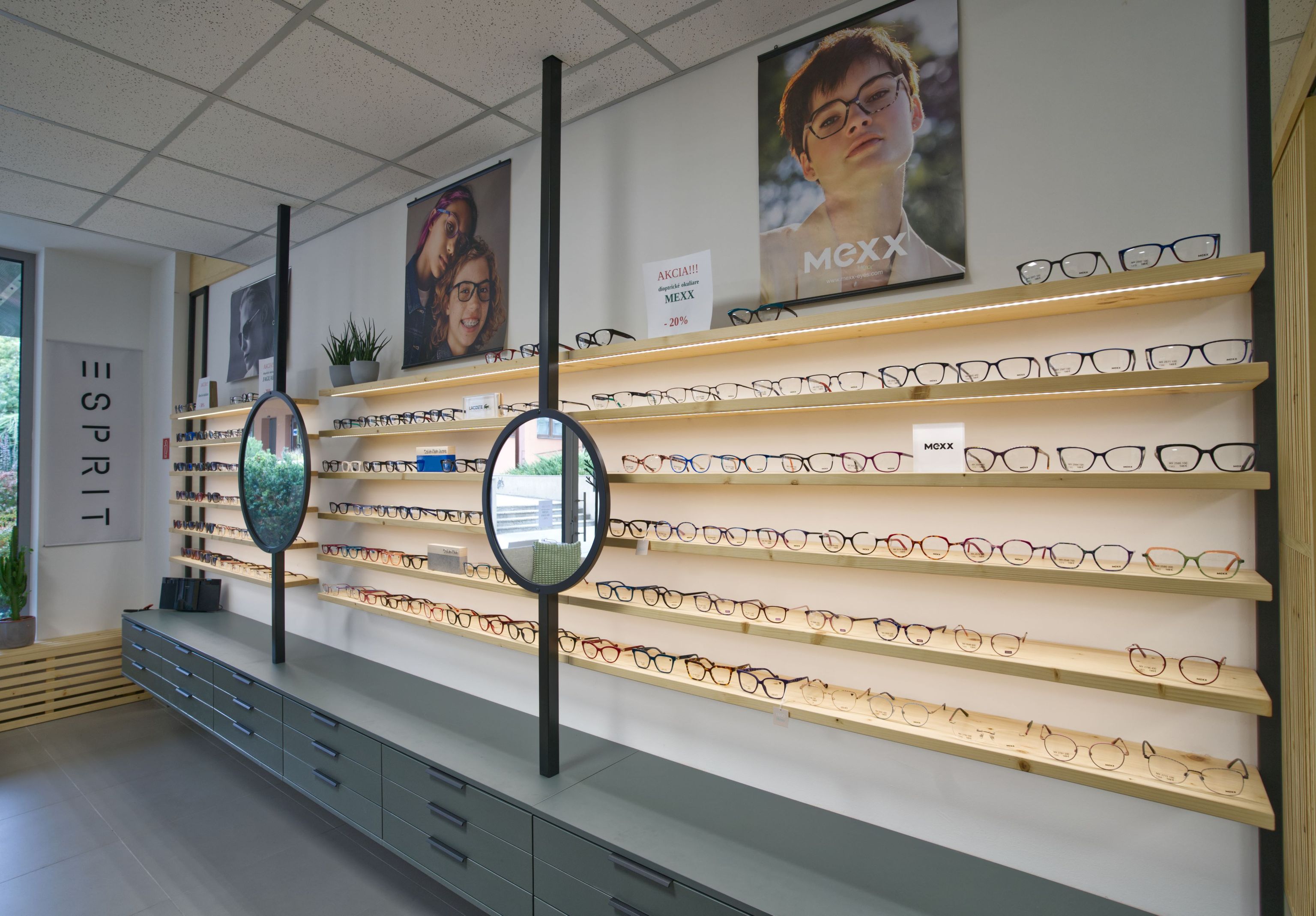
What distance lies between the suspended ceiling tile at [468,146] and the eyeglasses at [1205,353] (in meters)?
2.73

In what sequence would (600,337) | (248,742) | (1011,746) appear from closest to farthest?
(1011,746) < (600,337) < (248,742)

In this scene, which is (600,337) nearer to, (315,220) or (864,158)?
(864,158)

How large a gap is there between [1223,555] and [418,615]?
3.17m

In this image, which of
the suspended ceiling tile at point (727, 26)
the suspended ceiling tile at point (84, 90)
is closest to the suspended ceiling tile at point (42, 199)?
the suspended ceiling tile at point (84, 90)

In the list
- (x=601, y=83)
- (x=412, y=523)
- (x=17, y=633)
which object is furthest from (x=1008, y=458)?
(x=17, y=633)

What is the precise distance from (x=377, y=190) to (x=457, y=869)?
3479 millimetres

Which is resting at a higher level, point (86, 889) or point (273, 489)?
point (273, 489)

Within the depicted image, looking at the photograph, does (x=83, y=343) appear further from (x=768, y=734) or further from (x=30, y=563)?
(x=768, y=734)

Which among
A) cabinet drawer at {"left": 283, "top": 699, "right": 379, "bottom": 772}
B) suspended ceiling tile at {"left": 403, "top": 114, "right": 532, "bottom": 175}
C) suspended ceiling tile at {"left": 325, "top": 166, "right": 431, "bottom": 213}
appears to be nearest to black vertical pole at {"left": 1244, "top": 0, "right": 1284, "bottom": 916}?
suspended ceiling tile at {"left": 403, "top": 114, "right": 532, "bottom": 175}

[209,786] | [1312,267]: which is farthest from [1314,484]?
[209,786]

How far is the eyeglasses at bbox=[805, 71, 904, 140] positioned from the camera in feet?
7.06

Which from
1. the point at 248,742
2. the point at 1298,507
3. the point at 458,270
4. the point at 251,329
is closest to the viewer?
the point at 1298,507

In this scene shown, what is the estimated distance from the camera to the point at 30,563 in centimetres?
528

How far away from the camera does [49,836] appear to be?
133 inches
